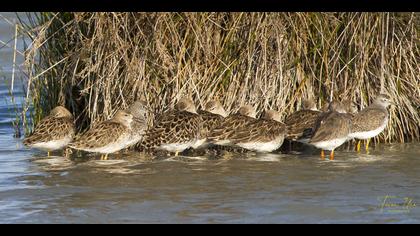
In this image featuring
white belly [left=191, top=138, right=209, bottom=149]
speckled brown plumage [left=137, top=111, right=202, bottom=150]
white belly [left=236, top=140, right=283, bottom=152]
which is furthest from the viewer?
white belly [left=191, top=138, right=209, bottom=149]

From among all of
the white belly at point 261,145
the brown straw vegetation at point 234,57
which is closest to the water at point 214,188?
the white belly at point 261,145

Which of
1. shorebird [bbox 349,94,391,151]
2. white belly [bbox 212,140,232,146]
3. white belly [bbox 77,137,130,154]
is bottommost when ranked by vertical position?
white belly [bbox 77,137,130,154]

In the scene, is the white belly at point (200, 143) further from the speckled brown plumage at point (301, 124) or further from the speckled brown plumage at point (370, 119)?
the speckled brown plumage at point (370, 119)

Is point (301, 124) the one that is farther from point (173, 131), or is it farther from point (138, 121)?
point (138, 121)

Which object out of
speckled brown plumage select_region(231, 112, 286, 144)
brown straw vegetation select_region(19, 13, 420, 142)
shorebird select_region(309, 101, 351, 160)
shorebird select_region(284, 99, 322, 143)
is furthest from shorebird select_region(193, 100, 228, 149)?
shorebird select_region(309, 101, 351, 160)

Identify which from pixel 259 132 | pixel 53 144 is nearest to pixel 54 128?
pixel 53 144

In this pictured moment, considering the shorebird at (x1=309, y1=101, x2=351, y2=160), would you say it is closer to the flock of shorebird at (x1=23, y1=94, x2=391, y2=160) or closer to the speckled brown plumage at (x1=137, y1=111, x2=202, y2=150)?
the flock of shorebird at (x1=23, y1=94, x2=391, y2=160)

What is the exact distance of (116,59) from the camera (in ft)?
36.8

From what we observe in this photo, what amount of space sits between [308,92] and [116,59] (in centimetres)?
237

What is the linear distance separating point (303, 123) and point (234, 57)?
1.15 m

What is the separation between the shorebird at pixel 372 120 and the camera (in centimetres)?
1113

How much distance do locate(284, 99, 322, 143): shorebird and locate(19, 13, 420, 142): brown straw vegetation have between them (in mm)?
285

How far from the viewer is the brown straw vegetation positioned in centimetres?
1119
